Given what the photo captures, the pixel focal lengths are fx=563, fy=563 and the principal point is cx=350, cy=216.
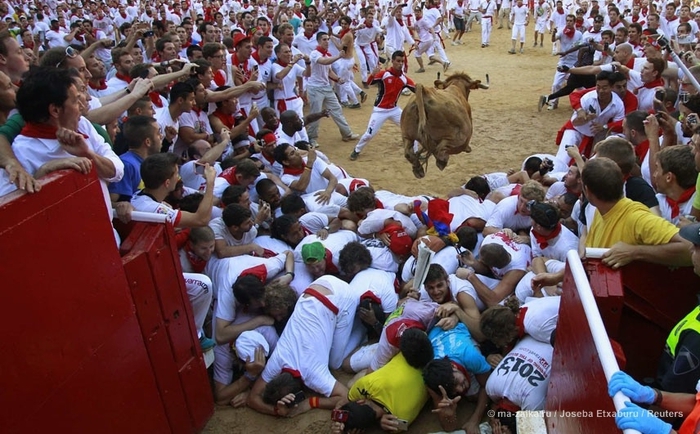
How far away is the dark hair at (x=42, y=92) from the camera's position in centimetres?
333

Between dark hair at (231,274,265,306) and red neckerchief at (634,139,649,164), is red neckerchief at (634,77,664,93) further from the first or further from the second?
dark hair at (231,274,265,306)

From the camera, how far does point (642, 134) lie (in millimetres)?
6129

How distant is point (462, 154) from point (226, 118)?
167 inches

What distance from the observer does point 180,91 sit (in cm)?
664

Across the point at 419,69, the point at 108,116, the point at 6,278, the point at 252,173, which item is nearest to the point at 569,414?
the point at 6,278

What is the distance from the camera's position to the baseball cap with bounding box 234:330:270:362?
4730 mm

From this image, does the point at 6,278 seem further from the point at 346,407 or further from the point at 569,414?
the point at 569,414

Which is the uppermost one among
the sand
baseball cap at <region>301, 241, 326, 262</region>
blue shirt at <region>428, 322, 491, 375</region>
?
baseball cap at <region>301, 241, 326, 262</region>

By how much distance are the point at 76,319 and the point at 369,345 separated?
2.71 metres

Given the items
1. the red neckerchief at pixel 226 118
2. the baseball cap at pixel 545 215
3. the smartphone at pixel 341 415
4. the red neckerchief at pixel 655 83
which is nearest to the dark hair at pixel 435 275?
the baseball cap at pixel 545 215

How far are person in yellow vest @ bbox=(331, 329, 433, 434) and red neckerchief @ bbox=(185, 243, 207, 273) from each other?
186 cm

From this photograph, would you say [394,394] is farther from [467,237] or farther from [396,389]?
[467,237]

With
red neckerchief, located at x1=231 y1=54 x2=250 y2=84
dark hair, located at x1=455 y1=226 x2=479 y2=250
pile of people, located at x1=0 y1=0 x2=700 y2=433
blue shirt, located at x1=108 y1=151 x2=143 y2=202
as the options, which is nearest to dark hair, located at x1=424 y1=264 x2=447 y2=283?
pile of people, located at x1=0 y1=0 x2=700 y2=433

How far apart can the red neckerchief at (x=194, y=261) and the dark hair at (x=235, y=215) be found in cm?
45
